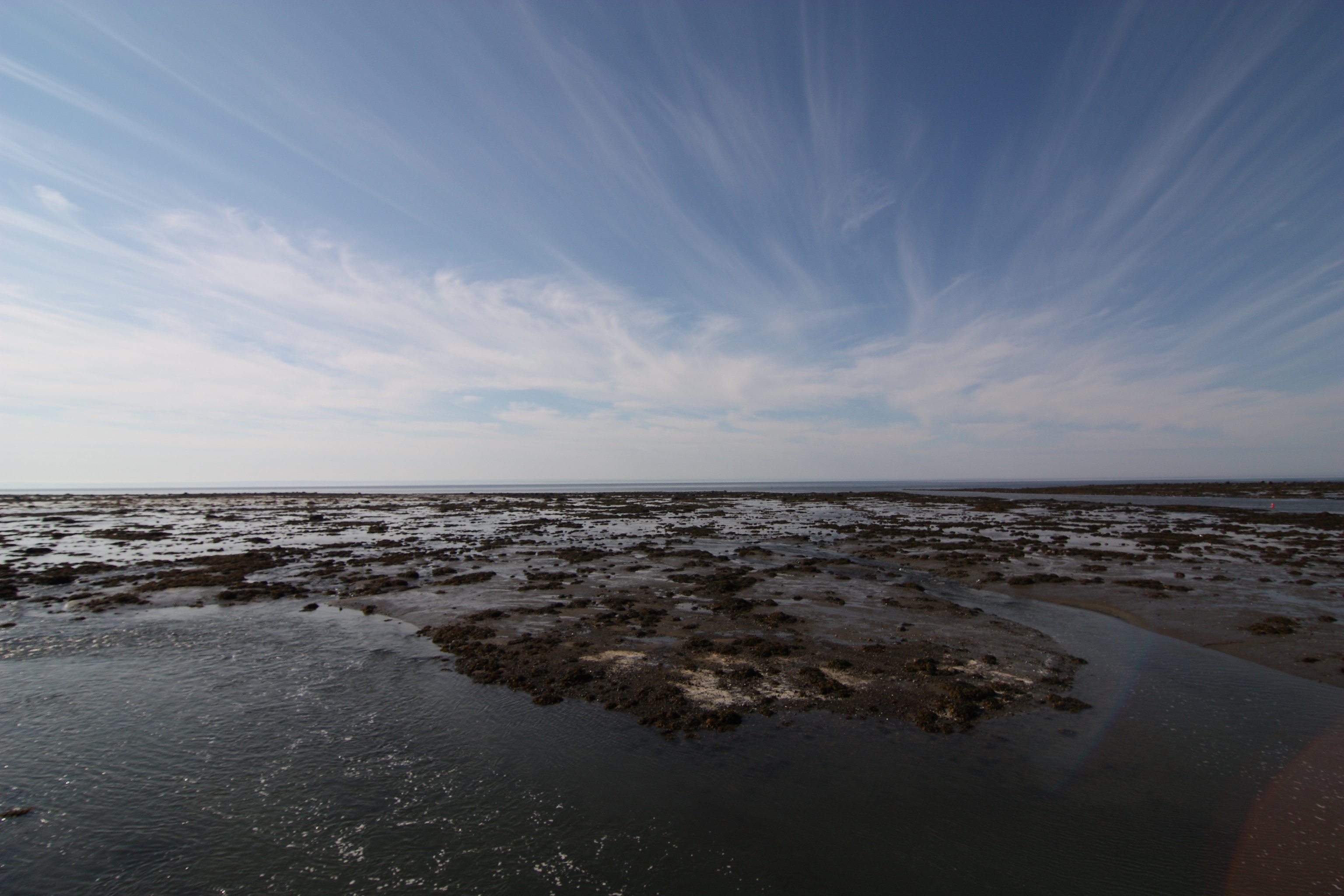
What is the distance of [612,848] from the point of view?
7.17 metres

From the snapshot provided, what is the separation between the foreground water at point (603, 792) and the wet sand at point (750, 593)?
1338 mm

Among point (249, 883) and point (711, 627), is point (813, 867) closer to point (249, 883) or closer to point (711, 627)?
point (249, 883)

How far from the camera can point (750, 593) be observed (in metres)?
22.5

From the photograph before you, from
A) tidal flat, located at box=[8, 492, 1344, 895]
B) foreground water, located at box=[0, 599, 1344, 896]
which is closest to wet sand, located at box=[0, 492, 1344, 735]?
tidal flat, located at box=[8, 492, 1344, 895]

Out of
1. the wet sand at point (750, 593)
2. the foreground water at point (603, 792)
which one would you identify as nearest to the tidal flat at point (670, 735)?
the foreground water at point (603, 792)

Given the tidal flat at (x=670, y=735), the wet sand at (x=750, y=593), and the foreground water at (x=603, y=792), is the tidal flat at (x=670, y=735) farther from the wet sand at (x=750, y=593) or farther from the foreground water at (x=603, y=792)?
the wet sand at (x=750, y=593)

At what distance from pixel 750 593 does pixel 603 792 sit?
1479 cm

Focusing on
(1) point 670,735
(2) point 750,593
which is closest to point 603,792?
(1) point 670,735

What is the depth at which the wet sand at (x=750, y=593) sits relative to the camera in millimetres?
12734

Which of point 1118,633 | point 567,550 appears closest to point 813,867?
point 1118,633

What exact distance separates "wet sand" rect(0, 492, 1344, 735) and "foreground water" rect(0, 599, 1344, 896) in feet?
4.39

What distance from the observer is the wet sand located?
12734 mm

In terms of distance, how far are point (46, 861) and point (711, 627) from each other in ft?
46.2

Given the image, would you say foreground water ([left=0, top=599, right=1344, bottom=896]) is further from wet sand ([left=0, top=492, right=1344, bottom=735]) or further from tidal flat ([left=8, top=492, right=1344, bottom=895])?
wet sand ([left=0, top=492, right=1344, bottom=735])
